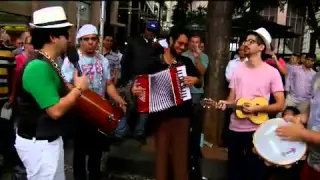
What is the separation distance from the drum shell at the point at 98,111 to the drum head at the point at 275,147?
1236 millimetres

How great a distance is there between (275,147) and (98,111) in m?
1.49

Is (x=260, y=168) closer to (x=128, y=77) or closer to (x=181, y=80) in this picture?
(x=181, y=80)

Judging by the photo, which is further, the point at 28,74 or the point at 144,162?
the point at 144,162

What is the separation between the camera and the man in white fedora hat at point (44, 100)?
8.93 feet

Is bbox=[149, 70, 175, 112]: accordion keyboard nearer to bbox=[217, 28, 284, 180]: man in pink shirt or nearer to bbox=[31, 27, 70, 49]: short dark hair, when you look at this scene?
bbox=[217, 28, 284, 180]: man in pink shirt

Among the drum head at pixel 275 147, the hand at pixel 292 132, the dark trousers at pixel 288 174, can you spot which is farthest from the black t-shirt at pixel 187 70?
the hand at pixel 292 132

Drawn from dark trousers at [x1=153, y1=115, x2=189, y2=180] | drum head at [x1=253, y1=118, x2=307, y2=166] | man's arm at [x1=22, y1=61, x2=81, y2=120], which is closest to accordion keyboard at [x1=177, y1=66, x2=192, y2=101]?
dark trousers at [x1=153, y1=115, x2=189, y2=180]

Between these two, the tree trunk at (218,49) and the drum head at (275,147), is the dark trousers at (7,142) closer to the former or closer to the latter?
the tree trunk at (218,49)

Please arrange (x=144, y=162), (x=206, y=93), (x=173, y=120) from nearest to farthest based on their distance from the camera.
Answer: (x=173, y=120) < (x=144, y=162) < (x=206, y=93)

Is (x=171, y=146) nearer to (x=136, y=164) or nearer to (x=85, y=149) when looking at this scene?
(x=85, y=149)

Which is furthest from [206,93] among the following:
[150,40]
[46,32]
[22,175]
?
[46,32]

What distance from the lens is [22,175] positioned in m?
4.26

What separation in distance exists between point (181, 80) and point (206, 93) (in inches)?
82.1

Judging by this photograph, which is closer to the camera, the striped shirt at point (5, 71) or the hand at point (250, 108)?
the hand at point (250, 108)
